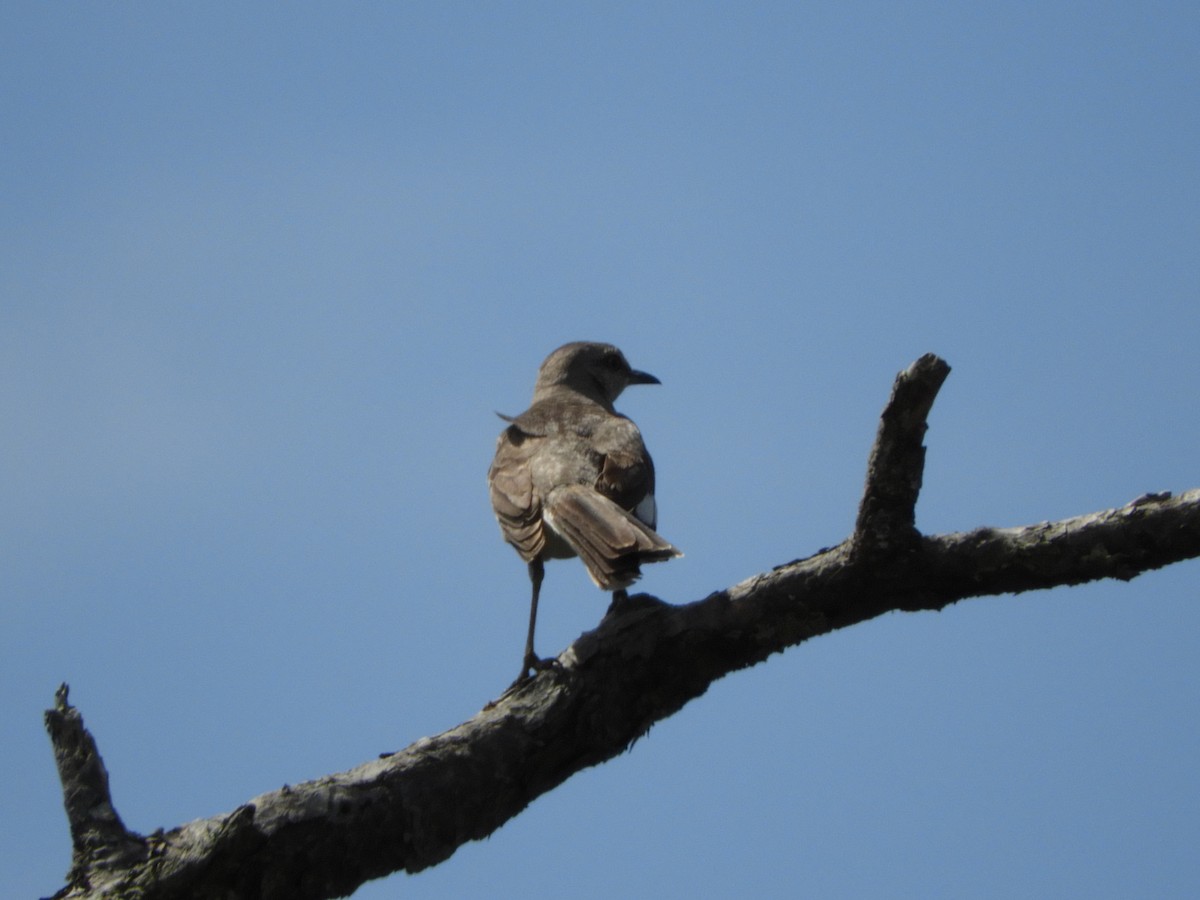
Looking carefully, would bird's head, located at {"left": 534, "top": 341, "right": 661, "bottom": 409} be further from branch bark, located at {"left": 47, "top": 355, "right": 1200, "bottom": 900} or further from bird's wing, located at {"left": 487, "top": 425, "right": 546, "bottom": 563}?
branch bark, located at {"left": 47, "top": 355, "right": 1200, "bottom": 900}

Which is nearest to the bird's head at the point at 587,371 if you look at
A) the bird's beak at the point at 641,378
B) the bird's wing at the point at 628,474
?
the bird's beak at the point at 641,378

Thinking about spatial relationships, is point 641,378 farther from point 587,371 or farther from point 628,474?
point 628,474

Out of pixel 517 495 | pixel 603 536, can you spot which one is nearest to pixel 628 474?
pixel 517 495

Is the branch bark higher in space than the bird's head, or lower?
lower

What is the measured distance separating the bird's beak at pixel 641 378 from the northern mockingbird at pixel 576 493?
1245 mm

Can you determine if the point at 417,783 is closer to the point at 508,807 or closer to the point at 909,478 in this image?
the point at 508,807

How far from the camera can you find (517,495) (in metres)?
7.08

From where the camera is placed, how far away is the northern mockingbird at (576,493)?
5.76m

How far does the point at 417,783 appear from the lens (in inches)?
166

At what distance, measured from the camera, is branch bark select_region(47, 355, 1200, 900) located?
12.6ft

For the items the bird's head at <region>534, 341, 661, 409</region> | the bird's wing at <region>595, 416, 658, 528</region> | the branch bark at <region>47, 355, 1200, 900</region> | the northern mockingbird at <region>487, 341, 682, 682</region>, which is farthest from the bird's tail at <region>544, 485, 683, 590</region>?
the bird's head at <region>534, 341, 661, 409</region>

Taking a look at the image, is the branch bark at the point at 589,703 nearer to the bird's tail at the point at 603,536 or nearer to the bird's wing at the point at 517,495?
the bird's tail at the point at 603,536

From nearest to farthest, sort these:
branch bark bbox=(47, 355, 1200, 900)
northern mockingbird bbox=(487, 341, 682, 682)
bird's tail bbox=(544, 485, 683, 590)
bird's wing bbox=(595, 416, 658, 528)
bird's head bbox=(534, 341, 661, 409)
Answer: branch bark bbox=(47, 355, 1200, 900) < bird's tail bbox=(544, 485, 683, 590) < northern mockingbird bbox=(487, 341, 682, 682) < bird's wing bbox=(595, 416, 658, 528) < bird's head bbox=(534, 341, 661, 409)

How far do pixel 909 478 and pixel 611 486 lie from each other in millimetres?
2877
